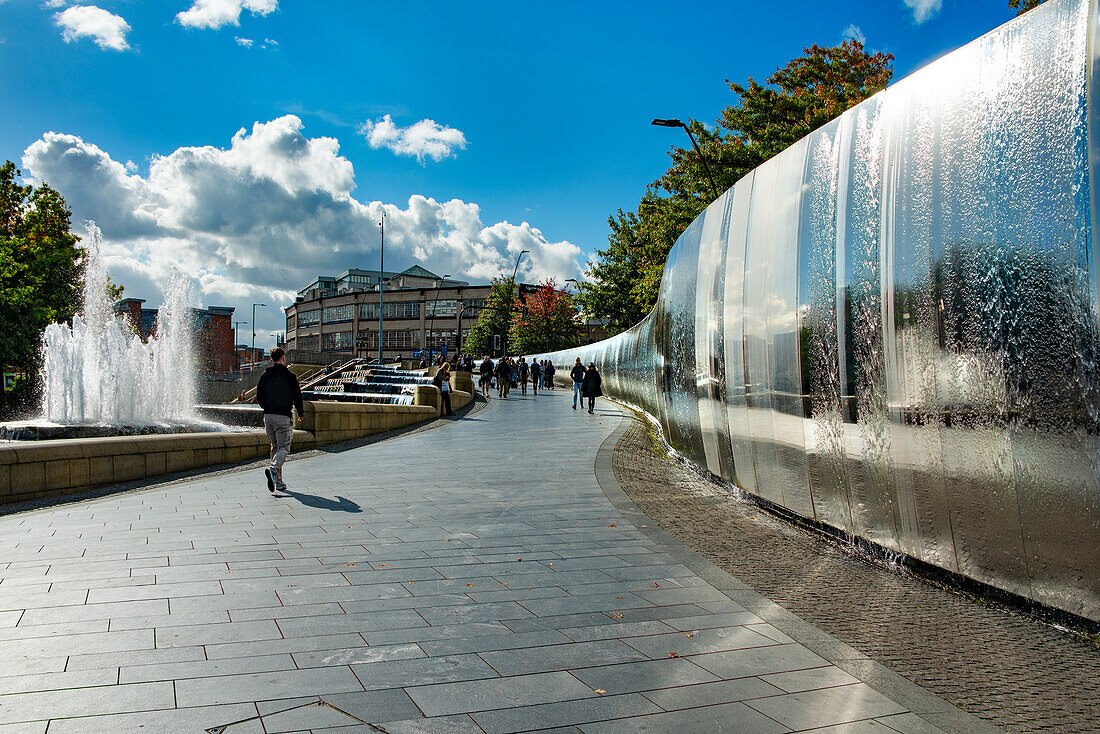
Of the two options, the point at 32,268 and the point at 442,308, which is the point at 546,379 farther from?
the point at 442,308

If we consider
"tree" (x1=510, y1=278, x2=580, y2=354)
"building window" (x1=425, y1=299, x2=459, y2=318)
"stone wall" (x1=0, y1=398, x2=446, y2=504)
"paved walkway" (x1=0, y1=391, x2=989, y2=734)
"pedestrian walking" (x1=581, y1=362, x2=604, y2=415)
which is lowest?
"paved walkway" (x1=0, y1=391, x2=989, y2=734)

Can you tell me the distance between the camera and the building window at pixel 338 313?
11988 cm

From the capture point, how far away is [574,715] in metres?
3.10

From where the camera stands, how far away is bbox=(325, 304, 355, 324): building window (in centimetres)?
11988

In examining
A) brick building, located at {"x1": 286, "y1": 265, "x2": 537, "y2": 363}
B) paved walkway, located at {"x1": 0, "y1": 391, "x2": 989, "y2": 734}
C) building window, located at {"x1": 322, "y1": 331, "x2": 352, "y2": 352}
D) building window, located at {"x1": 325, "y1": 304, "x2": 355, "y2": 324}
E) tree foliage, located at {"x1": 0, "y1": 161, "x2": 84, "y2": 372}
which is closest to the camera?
paved walkway, located at {"x1": 0, "y1": 391, "x2": 989, "y2": 734}

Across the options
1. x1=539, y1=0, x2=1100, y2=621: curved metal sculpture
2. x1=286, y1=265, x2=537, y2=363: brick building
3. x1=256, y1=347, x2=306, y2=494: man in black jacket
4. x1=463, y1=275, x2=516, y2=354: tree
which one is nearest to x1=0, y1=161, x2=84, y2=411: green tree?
x1=256, y1=347, x2=306, y2=494: man in black jacket

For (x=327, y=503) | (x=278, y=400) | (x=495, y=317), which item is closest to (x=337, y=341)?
(x=495, y=317)

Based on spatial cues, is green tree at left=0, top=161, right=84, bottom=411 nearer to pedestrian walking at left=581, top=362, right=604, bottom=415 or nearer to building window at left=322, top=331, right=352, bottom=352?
pedestrian walking at left=581, top=362, right=604, bottom=415

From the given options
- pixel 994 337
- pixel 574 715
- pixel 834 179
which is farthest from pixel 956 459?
pixel 574 715

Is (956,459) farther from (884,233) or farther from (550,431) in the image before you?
(550,431)

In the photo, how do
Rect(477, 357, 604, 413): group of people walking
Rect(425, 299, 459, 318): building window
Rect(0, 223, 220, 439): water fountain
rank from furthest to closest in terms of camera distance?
Rect(425, 299, 459, 318): building window, Rect(477, 357, 604, 413): group of people walking, Rect(0, 223, 220, 439): water fountain

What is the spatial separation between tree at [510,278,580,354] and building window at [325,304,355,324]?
53187mm

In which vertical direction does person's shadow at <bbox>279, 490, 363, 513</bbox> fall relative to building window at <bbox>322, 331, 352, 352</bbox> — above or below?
below

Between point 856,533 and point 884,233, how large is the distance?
2313 millimetres
